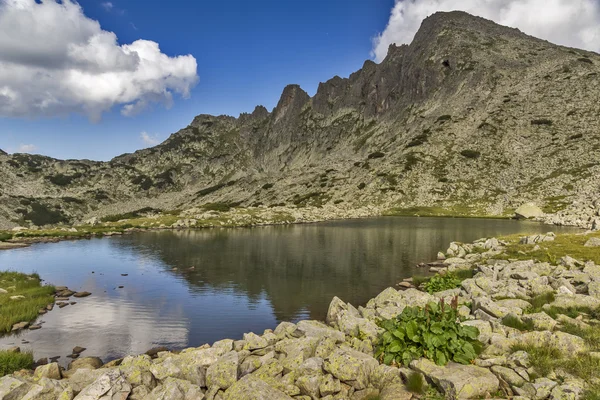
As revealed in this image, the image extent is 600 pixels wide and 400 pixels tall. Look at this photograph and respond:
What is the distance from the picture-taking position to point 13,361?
16.7 meters

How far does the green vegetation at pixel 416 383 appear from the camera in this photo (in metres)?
10.5

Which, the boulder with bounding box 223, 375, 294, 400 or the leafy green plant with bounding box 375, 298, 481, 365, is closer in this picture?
the boulder with bounding box 223, 375, 294, 400

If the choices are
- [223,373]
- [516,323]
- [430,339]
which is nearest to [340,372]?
[430,339]

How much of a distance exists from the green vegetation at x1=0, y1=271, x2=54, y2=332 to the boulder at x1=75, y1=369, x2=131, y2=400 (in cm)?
1759

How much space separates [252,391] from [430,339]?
21.5ft

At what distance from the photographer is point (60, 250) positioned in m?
59.8

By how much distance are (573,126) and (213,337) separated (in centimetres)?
17512

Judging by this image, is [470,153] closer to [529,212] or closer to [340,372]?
[529,212]

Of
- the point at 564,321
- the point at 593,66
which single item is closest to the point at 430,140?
the point at 593,66

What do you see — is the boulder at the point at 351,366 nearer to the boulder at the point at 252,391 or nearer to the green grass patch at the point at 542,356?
the boulder at the point at 252,391

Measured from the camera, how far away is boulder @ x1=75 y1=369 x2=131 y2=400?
36.8ft

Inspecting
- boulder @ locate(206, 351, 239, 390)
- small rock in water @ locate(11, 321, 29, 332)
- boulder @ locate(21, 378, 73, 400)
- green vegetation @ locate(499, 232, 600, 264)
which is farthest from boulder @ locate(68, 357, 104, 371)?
green vegetation @ locate(499, 232, 600, 264)

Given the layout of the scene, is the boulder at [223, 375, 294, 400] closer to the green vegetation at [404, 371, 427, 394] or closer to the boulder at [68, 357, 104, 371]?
the green vegetation at [404, 371, 427, 394]

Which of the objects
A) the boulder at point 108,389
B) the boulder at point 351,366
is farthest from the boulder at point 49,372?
the boulder at point 351,366
